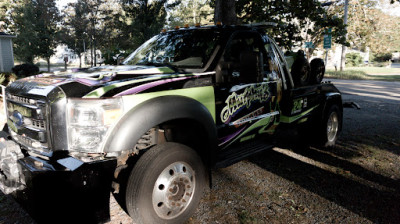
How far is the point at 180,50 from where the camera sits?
11.8ft

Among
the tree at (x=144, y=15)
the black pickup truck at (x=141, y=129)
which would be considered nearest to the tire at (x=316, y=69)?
the black pickup truck at (x=141, y=129)

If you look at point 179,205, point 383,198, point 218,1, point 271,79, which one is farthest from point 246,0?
point 179,205

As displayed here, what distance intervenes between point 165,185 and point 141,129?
0.57 metres

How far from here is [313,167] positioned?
169 inches

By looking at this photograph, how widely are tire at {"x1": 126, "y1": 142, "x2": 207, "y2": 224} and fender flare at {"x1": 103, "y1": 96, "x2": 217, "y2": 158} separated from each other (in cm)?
24

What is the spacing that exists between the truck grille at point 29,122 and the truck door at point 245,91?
162 centimetres

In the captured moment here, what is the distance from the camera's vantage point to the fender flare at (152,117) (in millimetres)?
2227

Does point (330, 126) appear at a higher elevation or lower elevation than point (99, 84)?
lower

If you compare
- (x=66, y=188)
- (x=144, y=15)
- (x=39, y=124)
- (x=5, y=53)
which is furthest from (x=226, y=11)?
(x=5, y=53)

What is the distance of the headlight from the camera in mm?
2184

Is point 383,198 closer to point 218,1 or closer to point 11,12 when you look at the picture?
point 218,1

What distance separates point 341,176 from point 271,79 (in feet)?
5.36

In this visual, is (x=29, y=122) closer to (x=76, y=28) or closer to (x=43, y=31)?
(x=43, y=31)

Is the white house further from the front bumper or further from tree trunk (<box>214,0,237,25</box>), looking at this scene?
the front bumper
